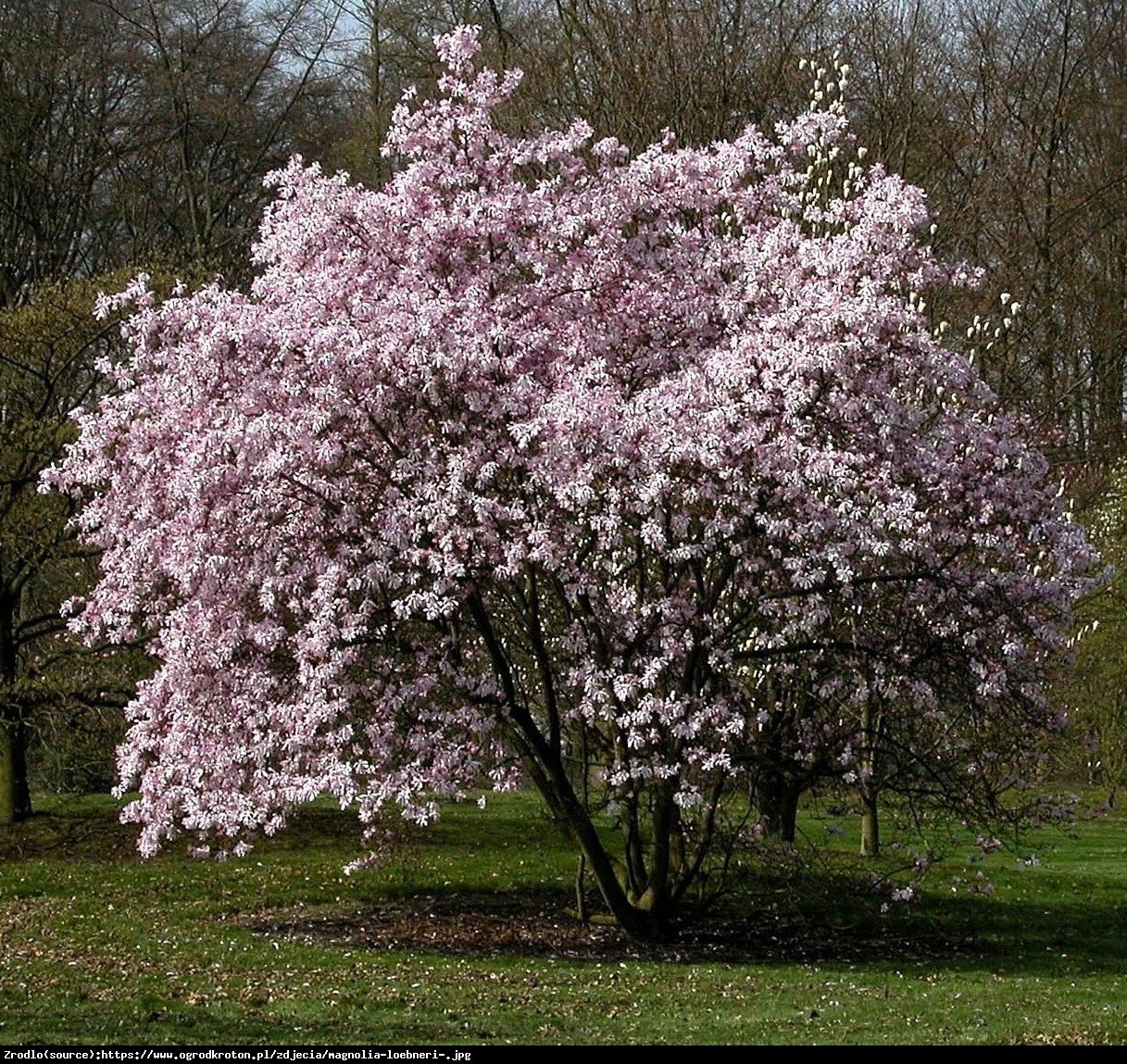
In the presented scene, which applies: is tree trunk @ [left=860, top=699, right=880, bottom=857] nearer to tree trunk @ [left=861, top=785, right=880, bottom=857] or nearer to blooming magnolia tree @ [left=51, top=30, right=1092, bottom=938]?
blooming magnolia tree @ [left=51, top=30, right=1092, bottom=938]

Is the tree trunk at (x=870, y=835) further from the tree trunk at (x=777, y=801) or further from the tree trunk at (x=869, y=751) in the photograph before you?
the tree trunk at (x=869, y=751)

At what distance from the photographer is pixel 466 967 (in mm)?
12875

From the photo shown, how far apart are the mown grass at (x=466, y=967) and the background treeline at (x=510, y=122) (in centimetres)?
287

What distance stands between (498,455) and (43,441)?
10.1 metres

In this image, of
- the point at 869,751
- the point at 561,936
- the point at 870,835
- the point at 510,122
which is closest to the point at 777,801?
the point at 869,751

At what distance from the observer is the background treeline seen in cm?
2100

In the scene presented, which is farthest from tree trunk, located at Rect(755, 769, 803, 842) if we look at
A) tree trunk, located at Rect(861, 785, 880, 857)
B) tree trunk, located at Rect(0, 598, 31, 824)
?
tree trunk, located at Rect(0, 598, 31, 824)

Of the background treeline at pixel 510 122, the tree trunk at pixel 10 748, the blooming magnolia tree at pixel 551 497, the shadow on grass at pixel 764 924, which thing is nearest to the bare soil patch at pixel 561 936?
the shadow on grass at pixel 764 924

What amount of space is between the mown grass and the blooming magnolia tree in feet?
4.56

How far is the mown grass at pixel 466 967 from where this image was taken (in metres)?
9.92

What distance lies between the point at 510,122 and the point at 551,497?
39.2 feet

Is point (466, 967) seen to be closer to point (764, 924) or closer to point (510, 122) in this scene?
point (764, 924)
